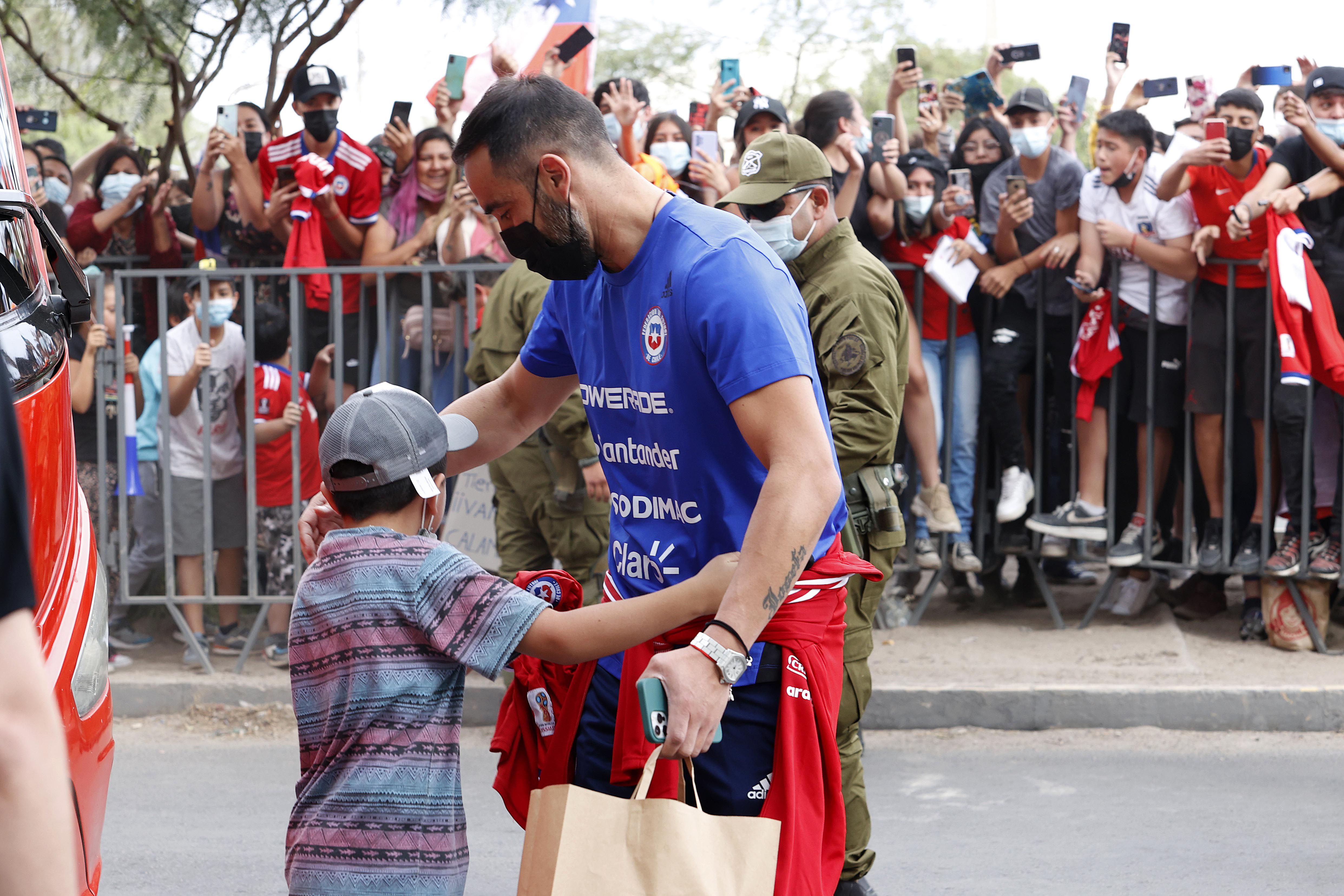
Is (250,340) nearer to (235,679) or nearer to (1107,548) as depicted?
(235,679)

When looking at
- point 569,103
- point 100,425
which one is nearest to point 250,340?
point 100,425

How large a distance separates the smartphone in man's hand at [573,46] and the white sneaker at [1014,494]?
315cm

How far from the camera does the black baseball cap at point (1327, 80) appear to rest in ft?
21.2

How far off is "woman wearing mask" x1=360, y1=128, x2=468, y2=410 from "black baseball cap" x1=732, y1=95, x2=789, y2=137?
4.64 feet

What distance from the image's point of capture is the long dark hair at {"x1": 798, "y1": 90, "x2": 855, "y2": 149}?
678cm

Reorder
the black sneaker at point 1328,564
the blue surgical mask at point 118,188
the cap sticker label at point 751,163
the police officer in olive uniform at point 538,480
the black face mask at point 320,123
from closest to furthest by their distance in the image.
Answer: the cap sticker label at point 751,163, the police officer in olive uniform at point 538,480, the black sneaker at point 1328,564, the black face mask at point 320,123, the blue surgical mask at point 118,188

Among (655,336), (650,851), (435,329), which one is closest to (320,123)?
(435,329)

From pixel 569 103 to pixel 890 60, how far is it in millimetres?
28599

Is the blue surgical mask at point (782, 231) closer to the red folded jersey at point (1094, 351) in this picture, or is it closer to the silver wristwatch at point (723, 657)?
the silver wristwatch at point (723, 657)

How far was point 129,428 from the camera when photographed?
6.48 metres

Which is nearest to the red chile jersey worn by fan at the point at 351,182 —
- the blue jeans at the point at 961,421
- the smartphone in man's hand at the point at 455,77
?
the smartphone in man's hand at the point at 455,77

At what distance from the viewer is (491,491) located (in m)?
6.48

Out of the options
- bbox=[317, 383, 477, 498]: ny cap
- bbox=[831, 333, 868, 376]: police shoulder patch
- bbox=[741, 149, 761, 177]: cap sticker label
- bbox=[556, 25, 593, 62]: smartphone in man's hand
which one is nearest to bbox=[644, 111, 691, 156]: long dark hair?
bbox=[556, 25, 593, 62]: smartphone in man's hand

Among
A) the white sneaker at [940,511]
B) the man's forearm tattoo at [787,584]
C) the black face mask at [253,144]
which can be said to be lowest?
the white sneaker at [940,511]
